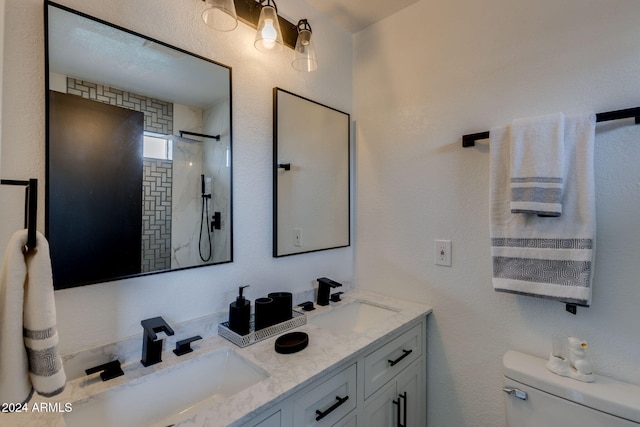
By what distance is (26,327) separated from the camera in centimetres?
53

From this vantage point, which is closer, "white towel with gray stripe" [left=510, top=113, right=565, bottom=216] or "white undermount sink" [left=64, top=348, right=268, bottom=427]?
"white undermount sink" [left=64, top=348, right=268, bottom=427]

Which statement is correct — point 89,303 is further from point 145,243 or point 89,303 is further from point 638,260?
point 638,260

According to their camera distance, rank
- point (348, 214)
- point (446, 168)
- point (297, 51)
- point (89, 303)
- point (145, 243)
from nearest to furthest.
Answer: point (89, 303) < point (145, 243) < point (297, 51) < point (446, 168) < point (348, 214)

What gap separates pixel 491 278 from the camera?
4.32 feet

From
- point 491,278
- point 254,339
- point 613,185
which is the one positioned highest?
point 613,185

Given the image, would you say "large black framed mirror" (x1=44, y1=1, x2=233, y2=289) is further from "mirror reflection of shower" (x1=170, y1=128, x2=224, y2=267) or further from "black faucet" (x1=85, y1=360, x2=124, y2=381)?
"black faucet" (x1=85, y1=360, x2=124, y2=381)

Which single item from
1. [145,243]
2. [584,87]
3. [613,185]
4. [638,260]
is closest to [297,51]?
[145,243]

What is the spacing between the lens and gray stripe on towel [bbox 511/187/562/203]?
3.41ft

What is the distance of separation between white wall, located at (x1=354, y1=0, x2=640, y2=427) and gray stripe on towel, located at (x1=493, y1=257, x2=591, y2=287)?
0.12 meters

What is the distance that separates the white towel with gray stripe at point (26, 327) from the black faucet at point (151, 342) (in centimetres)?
36

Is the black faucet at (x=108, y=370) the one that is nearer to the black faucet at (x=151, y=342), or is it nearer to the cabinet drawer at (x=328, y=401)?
the black faucet at (x=151, y=342)

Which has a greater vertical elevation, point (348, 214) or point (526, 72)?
point (526, 72)

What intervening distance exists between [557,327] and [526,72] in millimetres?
1048

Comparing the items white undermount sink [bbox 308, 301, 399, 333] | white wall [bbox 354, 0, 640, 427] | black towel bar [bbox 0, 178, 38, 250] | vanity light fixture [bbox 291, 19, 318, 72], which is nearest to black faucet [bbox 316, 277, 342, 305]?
white undermount sink [bbox 308, 301, 399, 333]
